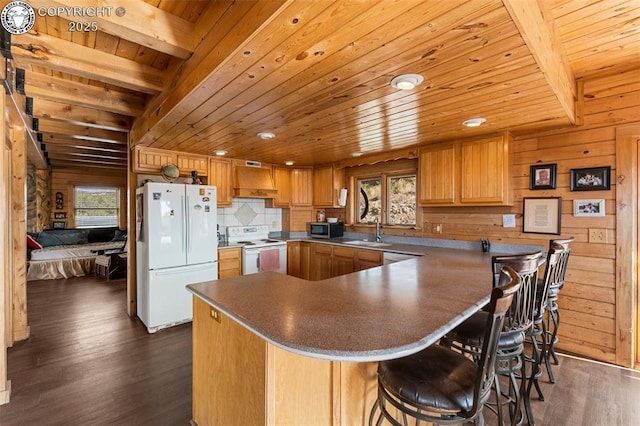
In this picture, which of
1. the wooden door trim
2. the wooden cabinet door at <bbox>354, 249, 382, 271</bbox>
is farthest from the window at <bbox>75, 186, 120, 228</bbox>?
the wooden door trim

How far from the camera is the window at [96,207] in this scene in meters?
7.64

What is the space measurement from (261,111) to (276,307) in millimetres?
1649

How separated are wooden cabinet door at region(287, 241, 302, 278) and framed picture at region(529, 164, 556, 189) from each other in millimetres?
3224

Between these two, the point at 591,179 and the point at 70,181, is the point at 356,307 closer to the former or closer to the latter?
the point at 591,179

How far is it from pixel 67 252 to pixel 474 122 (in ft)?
24.3

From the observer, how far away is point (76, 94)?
2.56 meters

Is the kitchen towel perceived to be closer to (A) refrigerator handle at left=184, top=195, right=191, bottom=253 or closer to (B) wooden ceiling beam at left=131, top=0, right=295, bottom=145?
(A) refrigerator handle at left=184, top=195, right=191, bottom=253

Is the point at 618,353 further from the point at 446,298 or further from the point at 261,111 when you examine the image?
the point at 261,111

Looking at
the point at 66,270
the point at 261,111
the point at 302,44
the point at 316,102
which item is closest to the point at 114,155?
the point at 66,270

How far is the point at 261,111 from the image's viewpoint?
2393 millimetres

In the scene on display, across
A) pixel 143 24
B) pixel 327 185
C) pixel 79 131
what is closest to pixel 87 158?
pixel 79 131

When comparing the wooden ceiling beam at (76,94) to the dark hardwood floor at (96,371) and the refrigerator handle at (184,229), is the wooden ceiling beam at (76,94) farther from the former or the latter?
the dark hardwood floor at (96,371)

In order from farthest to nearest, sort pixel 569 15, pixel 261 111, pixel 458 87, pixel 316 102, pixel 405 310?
pixel 261 111, pixel 316 102, pixel 458 87, pixel 569 15, pixel 405 310

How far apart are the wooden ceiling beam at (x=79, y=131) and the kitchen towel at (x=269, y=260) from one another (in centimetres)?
252
